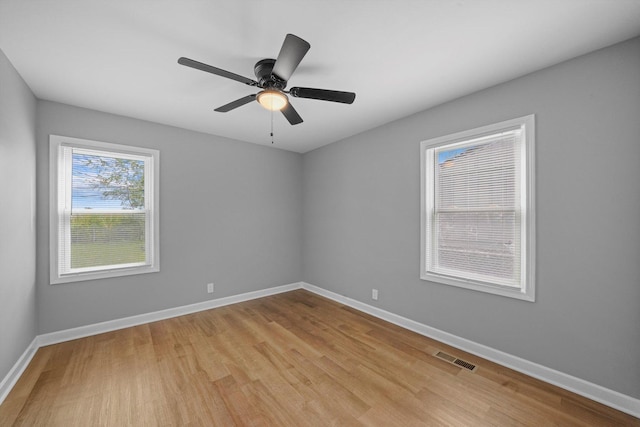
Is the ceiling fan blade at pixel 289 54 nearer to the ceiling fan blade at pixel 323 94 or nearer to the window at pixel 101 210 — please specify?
the ceiling fan blade at pixel 323 94

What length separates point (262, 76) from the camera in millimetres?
2105

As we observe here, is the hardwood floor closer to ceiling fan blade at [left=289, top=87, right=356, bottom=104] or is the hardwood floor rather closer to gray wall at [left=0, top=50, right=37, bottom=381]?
gray wall at [left=0, top=50, right=37, bottom=381]

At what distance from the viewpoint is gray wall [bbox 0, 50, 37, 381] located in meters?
2.02

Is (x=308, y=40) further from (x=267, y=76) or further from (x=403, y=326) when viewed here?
(x=403, y=326)

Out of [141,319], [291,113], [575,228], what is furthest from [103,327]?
[575,228]

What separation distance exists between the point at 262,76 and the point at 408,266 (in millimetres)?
2638

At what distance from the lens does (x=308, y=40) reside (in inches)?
74.9

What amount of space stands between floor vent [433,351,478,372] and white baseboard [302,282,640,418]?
22 cm

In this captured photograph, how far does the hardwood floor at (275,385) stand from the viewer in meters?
1.81

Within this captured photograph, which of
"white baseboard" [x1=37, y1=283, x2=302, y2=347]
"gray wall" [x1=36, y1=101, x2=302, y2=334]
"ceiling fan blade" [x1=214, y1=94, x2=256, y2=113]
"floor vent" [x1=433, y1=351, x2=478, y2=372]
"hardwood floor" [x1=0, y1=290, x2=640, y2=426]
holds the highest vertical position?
"ceiling fan blade" [x1=214, y1=94, x2=256, y2=113]

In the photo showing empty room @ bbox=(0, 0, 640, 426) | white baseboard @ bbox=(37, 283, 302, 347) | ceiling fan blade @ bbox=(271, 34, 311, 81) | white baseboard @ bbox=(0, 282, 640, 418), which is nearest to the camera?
ceiling fan blade @ bbox=(271, 34, 311, 81)

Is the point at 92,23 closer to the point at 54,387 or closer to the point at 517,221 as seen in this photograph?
the point at 54,387

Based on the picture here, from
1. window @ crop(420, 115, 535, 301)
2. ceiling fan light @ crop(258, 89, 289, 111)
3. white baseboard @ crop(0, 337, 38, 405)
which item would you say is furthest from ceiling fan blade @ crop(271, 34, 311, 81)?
white baseboard @ crop(0, 337, 38, 405)

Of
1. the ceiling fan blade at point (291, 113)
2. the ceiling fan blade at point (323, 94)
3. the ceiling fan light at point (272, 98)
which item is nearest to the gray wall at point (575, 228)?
the ceiling fan blade at point (323, 94)
